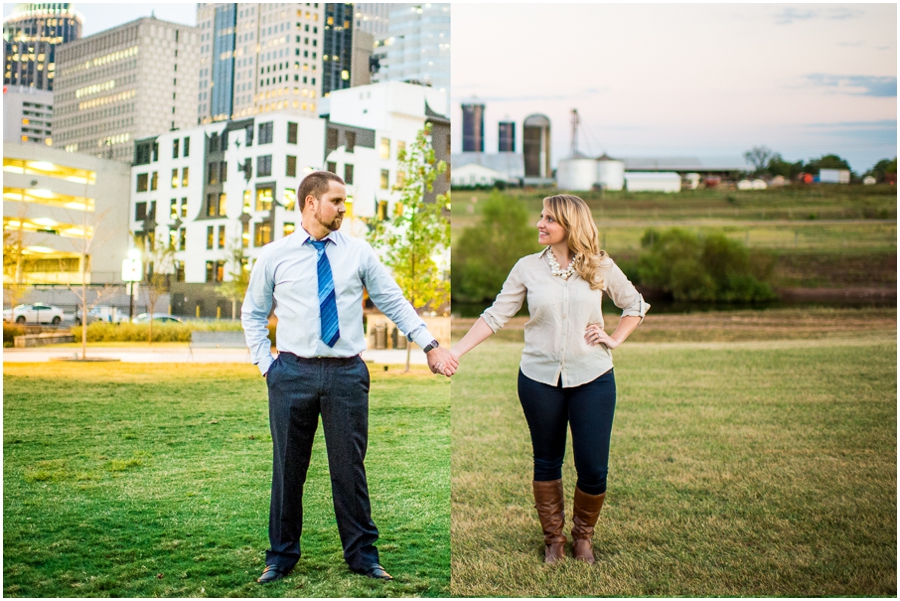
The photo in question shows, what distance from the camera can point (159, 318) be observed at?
5902 millimetres

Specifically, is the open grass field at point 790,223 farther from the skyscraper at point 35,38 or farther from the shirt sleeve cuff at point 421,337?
the shirt sleeve cuff at point 421,337

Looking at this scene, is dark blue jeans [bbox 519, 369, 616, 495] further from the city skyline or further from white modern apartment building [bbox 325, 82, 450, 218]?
the city skyline

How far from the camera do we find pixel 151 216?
5660 millimetres

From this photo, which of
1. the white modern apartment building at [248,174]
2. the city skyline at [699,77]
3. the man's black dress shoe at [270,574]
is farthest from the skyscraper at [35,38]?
the city skyline at [699,77]

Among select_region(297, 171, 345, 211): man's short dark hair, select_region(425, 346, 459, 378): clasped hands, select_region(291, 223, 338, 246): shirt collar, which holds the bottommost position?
select_region(425, 346, 459, 378): clasped hands

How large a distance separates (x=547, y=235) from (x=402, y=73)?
102 inches

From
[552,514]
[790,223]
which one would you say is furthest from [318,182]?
[790,223]

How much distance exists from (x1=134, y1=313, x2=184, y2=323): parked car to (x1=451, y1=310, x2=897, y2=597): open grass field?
233 cm

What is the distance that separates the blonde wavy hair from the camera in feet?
10.4

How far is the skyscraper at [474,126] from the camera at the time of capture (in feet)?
65.6

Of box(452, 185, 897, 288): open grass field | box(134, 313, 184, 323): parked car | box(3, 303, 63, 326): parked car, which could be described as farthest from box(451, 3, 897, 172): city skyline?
box(3, 303, 63, 326): parked car

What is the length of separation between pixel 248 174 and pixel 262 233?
52 cm

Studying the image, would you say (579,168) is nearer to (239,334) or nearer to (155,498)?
(239,334)

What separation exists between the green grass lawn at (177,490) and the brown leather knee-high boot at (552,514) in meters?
0.45
